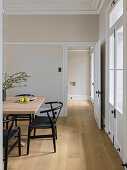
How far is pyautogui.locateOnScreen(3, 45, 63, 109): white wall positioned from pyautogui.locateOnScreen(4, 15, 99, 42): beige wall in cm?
29

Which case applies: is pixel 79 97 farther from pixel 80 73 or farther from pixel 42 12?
pixel 42 12

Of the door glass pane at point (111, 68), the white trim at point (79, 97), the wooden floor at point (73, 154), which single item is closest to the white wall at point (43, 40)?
the wooden floor at point (73, 154)

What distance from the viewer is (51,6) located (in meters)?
5.14

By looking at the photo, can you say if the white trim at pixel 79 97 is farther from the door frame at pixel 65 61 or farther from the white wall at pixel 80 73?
the door frame at pixel 65 61

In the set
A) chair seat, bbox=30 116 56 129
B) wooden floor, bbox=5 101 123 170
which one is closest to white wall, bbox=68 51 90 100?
wooden floor, bbox=5 101 123 170

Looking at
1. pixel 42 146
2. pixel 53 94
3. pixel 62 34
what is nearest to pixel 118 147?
pixel 42 146

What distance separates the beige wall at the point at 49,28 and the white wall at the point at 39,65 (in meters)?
0.29

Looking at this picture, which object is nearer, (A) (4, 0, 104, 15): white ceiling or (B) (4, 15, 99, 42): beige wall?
(A) (4, 0, 104, 15): white ceiling

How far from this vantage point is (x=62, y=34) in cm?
543

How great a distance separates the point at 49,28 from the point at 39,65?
44.4 inches

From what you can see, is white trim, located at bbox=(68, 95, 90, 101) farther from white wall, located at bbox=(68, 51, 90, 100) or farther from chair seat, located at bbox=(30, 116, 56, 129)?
chair seat, located at bbox=(30, 116, 56, 129)

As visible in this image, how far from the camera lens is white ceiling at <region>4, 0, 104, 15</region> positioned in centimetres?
491

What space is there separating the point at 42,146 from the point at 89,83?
596 cm

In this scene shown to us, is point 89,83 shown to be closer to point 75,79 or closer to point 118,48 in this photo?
point 75,79
